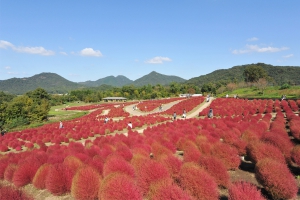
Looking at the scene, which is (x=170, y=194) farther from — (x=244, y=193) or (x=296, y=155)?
(x=296, y=155)

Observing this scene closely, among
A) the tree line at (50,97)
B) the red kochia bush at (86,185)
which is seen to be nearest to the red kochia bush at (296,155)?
the red kochia bush at (86,185)

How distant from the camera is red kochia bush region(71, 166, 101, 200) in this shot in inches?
245

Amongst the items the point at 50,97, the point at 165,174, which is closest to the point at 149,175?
the point at 165,174

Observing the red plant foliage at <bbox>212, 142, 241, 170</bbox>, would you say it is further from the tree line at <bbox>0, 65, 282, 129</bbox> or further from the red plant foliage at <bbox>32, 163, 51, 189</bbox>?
the tree line at <bbox>0, 65, 282, 129</bbox>

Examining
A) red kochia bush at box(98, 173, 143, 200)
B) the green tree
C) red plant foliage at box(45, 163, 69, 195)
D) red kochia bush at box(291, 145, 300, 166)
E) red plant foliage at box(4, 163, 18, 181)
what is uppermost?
the green tree

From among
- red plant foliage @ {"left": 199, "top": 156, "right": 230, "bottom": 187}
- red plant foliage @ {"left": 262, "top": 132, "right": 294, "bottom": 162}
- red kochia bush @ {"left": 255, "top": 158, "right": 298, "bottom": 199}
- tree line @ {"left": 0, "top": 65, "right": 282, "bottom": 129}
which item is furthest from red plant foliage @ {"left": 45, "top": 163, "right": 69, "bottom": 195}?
tree line @ {"left": 0, "top": 65, "right": 282, "bottom": 129}

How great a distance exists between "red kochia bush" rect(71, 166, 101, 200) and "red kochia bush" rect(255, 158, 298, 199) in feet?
15.6

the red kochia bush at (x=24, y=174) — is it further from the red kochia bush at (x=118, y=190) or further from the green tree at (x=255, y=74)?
the green tree at (x=255, y=74)

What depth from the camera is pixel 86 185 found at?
6258 mm

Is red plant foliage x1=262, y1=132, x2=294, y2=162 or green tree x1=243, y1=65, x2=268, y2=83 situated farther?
green tree x1=243, y1=65, x2=268, y2=83

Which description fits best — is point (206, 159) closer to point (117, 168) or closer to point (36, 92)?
point (117, 168)

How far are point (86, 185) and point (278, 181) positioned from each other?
5.30 meters

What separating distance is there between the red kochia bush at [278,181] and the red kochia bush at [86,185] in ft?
15.6

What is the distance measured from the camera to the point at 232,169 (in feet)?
27.9
